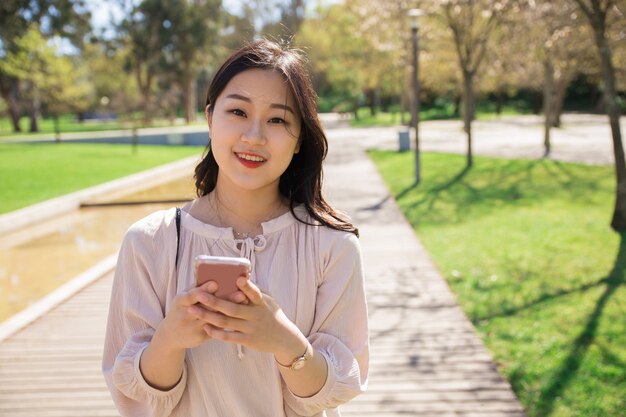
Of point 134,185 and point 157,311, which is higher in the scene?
point 157,311

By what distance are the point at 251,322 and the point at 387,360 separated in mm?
3656

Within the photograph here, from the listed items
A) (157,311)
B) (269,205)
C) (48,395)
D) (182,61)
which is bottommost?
(48,395)

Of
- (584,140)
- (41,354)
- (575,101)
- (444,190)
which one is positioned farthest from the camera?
(575,101)

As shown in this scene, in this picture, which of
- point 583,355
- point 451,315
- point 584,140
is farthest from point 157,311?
point 584,140

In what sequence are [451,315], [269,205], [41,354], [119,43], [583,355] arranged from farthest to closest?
[119,43]
[451,315]
[41,354]
[583,355]
[269,205]

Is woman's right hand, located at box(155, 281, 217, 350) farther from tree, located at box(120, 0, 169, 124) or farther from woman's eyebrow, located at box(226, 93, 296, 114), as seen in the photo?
tree, located at box(120, 0, 169, 124)

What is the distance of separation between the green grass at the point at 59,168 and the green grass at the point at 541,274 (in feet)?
25.4

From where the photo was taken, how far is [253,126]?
1.60 meters

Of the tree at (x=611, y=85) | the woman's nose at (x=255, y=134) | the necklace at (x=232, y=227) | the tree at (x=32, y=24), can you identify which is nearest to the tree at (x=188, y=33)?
the tree at (x=32, y=24)

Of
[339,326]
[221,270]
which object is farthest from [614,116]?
[221,270]

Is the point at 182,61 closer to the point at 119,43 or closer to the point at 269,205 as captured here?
the point at 119,43

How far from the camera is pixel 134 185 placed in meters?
16.0

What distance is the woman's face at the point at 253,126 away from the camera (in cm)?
160

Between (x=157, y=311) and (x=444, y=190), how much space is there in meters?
12.3
